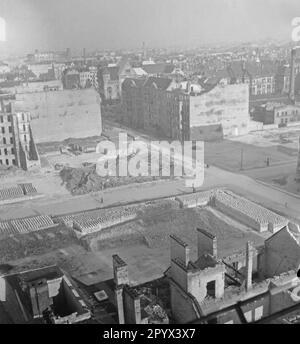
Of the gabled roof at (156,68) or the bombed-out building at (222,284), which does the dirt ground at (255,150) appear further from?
the gabled roof at (156,68)

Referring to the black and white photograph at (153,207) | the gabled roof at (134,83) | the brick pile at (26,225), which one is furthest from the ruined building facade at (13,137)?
the gabled roof at (134,83)

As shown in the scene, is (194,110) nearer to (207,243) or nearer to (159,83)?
(159,83)

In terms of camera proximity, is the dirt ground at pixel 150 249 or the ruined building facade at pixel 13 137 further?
the ruined building facade at pixel 13 137

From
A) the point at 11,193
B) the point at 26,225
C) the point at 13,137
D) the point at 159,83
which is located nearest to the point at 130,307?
the point at 26,225

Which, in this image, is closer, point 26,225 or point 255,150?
point 26,225

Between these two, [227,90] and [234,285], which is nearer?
[234,285]
